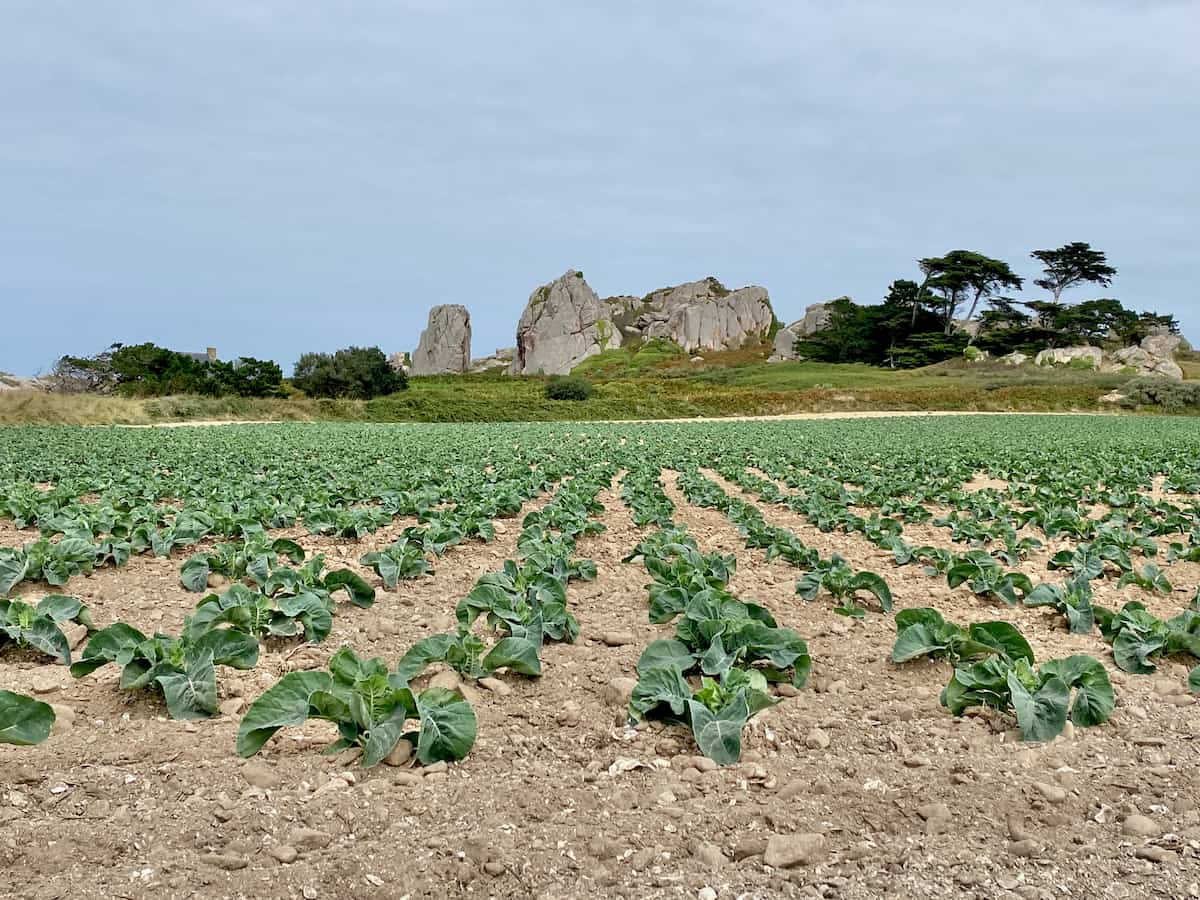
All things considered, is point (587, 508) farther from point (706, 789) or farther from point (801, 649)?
point (706, 789)

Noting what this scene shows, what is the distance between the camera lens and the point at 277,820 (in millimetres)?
3057

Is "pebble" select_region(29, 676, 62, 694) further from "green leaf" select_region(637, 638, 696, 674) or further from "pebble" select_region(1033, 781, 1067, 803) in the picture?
"pebble" select_region(1033, 781, 1067, 803)

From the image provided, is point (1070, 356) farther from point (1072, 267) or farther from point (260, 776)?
point (260, 776)

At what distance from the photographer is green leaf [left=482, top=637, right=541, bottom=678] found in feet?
14.3

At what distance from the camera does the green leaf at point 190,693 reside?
13.0ft

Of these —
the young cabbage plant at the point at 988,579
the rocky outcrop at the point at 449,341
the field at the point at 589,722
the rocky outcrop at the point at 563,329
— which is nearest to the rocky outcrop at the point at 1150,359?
the rocky outcrop at the point at 563,329

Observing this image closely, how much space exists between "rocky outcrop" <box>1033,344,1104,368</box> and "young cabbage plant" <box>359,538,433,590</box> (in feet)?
245

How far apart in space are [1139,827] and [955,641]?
169 centimetres

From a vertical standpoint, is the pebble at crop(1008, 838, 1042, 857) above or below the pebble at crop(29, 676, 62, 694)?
below

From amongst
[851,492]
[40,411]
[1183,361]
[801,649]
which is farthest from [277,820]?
[1183,361]

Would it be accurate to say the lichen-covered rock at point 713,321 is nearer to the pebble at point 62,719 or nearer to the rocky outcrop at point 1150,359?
the rocky outcrop at point 1150,359

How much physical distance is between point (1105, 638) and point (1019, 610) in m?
0.89

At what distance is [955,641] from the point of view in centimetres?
459

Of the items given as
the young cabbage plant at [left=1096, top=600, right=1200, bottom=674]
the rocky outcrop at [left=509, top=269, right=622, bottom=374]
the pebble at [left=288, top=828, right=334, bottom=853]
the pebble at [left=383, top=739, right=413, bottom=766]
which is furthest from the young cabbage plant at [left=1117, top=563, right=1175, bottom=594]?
the rocky outcrop at [left=509, top=269, right=622, bottom=374]
